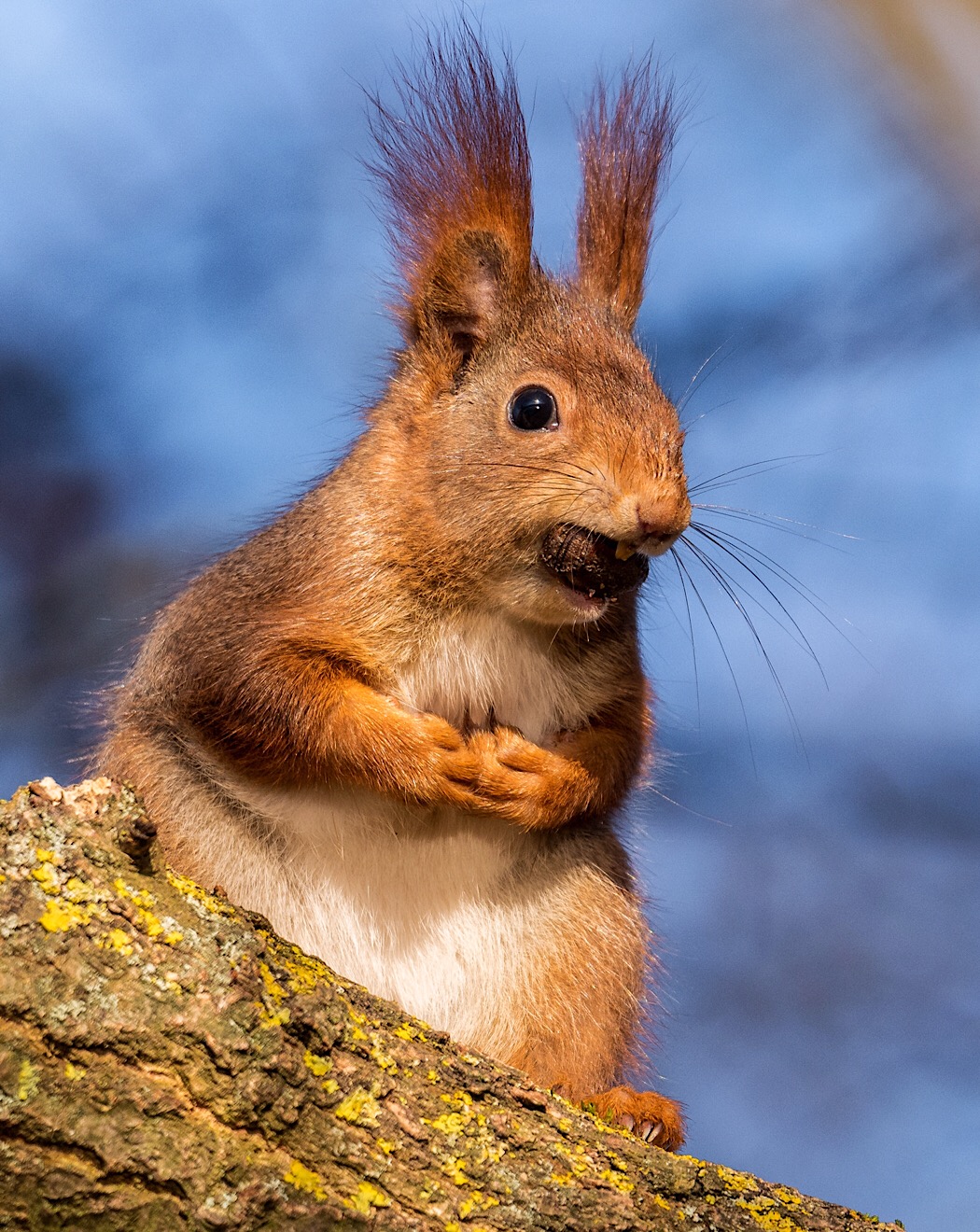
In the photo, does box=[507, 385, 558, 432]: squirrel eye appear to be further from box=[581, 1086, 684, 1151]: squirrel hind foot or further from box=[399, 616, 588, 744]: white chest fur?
box=[581, 1086, 684, 1151]: squirrel hind foot

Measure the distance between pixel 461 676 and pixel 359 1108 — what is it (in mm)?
1043

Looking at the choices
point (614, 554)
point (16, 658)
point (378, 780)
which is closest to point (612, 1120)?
point (378, 780)

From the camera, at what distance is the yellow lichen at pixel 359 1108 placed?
1372mm

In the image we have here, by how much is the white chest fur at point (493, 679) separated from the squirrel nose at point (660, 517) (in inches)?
14.8

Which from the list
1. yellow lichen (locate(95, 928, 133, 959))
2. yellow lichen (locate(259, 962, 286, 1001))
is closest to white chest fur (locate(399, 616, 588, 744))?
yellow lichen (locate(259, 962, 286, 1001))

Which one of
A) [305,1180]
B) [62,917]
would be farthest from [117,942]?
[305,1180]

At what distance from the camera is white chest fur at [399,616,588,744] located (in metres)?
2.31

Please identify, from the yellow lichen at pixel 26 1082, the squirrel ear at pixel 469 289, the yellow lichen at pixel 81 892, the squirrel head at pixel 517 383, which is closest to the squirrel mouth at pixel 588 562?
the squirrel head at pixel 517 383

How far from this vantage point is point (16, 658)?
117 inches

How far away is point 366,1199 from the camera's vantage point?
1337mm

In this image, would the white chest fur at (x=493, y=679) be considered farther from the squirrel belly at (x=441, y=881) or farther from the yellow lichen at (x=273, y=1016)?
the yellow lichen at (x=273, y=1016)

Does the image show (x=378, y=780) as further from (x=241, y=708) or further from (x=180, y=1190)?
(x=180, y=1190)

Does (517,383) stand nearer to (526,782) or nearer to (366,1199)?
(526,782)

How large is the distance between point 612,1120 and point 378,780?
0.69 m
